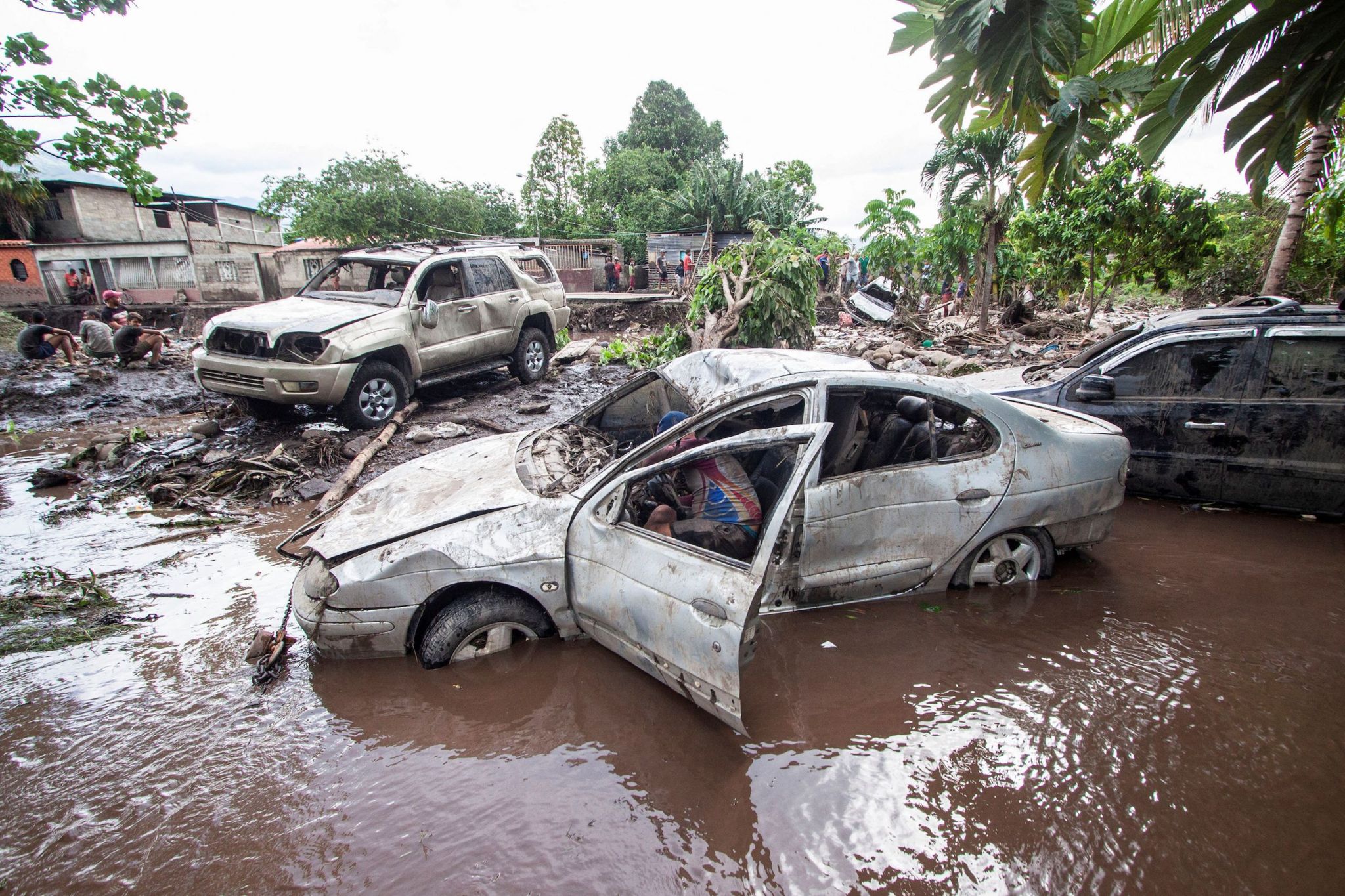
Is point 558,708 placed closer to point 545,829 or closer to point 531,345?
point 545,829

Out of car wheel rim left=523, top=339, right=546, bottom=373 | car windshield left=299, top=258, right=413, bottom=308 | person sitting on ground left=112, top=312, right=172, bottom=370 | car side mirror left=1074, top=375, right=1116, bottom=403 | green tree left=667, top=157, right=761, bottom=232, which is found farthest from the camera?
green tree left=667, top=157, right=761, bottom=232

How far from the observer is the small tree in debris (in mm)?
8438

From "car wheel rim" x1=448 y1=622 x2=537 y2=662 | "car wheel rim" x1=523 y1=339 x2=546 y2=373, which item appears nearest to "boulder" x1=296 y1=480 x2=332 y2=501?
"car wheel rim" x1=448 y1=622 x2=537 y2=662

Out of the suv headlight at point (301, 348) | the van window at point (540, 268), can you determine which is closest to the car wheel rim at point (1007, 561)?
Result: the suv headlight at point (301, 348)

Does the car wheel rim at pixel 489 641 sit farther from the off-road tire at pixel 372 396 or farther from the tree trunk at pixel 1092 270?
the tree trunk at pixel 1092 270

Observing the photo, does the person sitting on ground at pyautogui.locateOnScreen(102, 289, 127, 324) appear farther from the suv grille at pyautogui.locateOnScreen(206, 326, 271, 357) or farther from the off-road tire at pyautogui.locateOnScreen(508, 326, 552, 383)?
the off-road tire at pyautogui.locateOnScreen(508, 326, 552, 383)

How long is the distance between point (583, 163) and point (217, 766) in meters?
37.1

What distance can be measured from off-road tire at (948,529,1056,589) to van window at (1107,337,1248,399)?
6.85 ft

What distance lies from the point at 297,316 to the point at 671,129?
38.1 meters

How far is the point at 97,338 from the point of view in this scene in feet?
36.4

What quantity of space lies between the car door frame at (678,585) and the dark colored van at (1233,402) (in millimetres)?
3658

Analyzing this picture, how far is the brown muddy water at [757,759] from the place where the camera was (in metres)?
2.13

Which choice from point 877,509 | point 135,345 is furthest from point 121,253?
point 877,509

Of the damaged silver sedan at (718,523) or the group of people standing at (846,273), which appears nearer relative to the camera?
the damaged silver sedan at (718,523)
